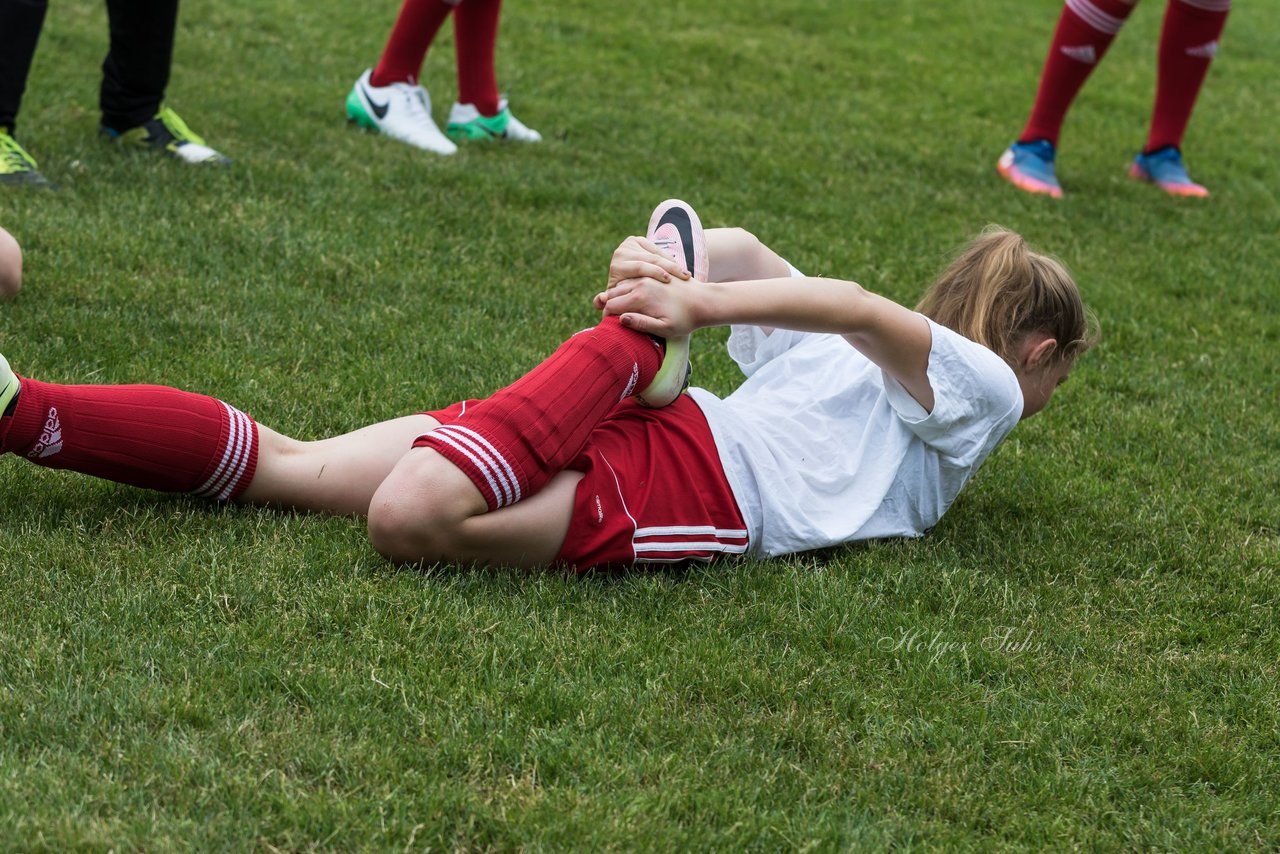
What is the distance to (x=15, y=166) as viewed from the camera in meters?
4.55

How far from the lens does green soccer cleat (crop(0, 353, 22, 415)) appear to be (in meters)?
2.34

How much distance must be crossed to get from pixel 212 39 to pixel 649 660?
5.93 meters

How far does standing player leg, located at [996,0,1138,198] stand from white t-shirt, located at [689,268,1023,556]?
12.0 feet

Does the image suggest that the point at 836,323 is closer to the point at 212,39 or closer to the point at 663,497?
the point at 663,497

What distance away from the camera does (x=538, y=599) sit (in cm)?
247

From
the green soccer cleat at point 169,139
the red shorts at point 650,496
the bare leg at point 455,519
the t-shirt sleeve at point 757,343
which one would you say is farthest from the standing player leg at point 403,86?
the bare leg at point 455,519

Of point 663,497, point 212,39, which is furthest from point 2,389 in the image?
point 212,39

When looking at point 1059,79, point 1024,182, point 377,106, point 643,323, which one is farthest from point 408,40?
point 643,323

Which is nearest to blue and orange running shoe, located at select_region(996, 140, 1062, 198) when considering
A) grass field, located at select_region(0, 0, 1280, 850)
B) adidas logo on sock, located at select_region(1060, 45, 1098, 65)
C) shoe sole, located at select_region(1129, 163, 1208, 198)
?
grass field, located at select_region(0, 0, 1280, 850)

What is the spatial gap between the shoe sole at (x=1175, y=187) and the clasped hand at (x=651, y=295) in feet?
14.9

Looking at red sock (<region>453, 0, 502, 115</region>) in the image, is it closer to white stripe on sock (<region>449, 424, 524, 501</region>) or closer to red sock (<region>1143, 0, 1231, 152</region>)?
red sock (<region>1143, 0, 1231, 152</region>)

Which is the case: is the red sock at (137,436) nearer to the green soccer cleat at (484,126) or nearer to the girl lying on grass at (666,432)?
the girl lying on grass at (666,432)

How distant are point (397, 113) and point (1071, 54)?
3.03 metres

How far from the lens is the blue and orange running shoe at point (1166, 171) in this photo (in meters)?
6.47
